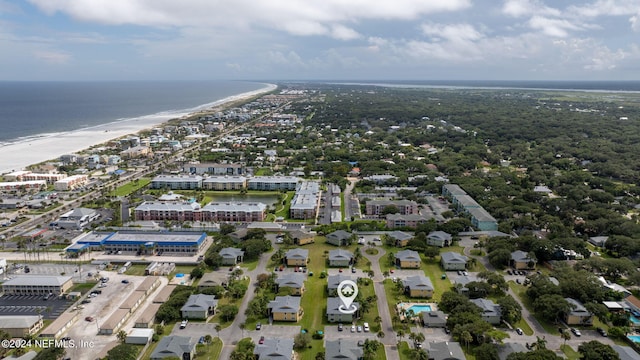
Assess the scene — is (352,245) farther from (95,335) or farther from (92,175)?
(92,175)

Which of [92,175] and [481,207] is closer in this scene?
[481,207]

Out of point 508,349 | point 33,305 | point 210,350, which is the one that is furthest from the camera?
point 33,305

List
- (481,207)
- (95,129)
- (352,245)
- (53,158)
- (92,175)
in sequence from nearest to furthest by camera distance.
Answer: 1. (352,245)
2. (481,207)
3. (92,175)
4. (53,158)
5. (95,129)

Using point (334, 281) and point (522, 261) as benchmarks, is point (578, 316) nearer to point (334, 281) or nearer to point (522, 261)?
point (522, 261)

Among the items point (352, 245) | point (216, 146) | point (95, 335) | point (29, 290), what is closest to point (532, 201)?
point (352, 245)

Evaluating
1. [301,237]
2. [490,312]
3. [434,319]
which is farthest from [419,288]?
[301,237]
